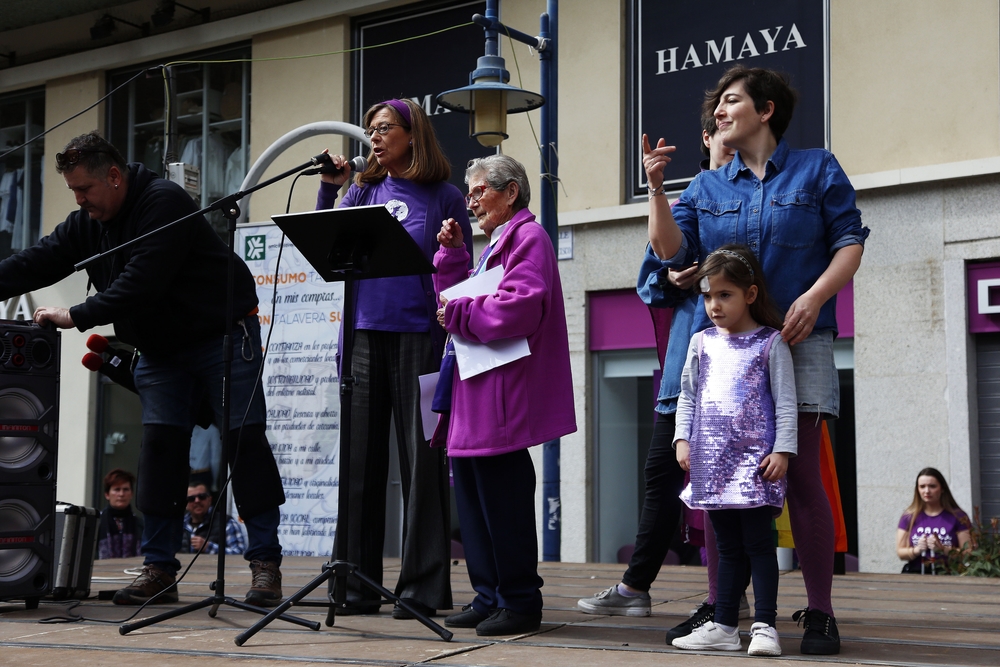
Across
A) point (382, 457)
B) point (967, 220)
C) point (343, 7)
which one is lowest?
point (382, 457)

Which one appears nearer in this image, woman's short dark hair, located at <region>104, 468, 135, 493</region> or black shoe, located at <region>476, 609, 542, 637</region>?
black shoe, located at <region>476, 609, 542, 637</region>

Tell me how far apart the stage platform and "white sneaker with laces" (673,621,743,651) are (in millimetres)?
64

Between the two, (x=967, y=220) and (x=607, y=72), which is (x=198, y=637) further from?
(x=607, y=72)

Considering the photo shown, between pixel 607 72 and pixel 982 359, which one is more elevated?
pixel 607 72

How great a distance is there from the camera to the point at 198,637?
405 centimetres

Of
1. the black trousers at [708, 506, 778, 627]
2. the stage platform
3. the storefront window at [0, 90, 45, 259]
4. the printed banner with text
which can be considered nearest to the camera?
the stage platform

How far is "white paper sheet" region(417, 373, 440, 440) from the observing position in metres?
4.50

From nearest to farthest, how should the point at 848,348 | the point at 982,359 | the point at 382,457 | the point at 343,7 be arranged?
1. the point at 382,457
2. the point at 982,359
3. the point at 848,348
4. the point at 343,7

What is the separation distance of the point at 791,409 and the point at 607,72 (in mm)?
8718

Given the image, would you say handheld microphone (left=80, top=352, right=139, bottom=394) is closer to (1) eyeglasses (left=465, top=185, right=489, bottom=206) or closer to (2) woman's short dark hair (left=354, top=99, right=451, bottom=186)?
(2) woman's short dark hair (left=354, top=99, right=451, bottom=186)

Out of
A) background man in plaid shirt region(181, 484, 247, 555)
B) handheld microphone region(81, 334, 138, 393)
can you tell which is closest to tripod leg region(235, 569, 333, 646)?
handheld microphone region(81, 334, 138, 393)

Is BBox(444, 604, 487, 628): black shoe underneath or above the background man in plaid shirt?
above

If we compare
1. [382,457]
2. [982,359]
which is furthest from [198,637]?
[982,359]

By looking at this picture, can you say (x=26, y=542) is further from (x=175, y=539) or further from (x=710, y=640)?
(x=710, y=640)
